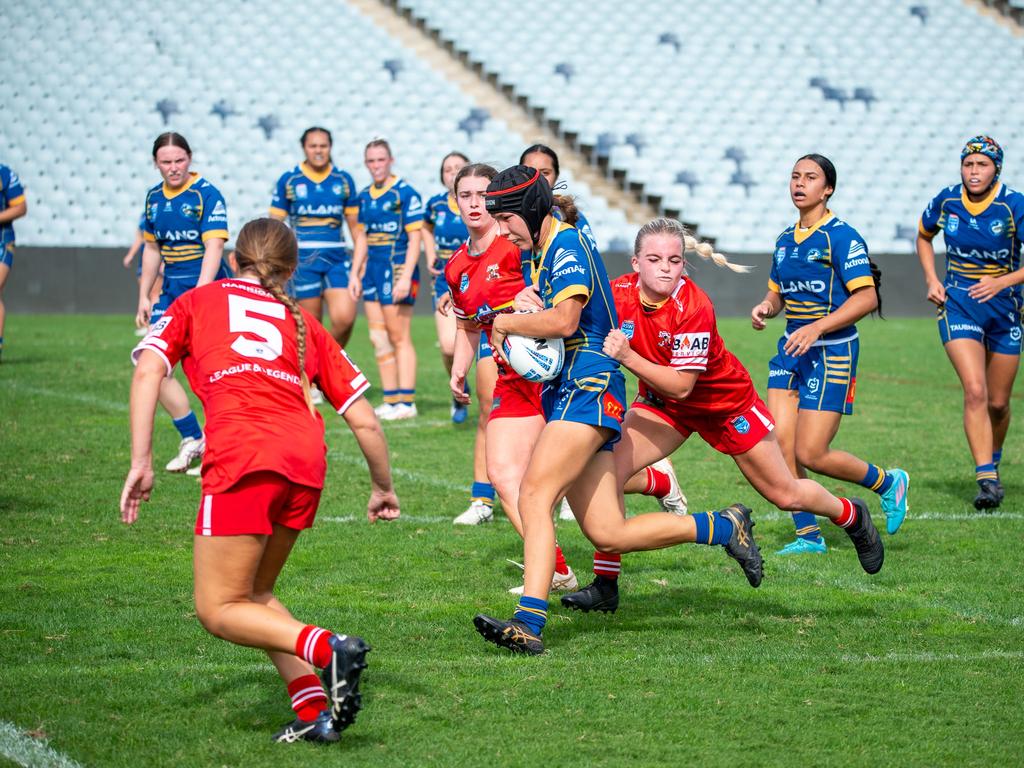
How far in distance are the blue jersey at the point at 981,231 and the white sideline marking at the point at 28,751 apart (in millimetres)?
6552

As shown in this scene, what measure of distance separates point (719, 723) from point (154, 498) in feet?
16.4

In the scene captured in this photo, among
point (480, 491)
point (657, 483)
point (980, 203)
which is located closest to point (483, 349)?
point (480, 491)

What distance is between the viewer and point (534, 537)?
520 cm

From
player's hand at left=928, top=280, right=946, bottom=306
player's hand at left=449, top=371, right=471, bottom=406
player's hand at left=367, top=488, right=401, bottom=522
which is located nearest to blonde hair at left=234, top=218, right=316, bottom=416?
player's hand at left=367, top=488, right=401, bottom=522

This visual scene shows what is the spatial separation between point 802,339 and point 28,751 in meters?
4.47

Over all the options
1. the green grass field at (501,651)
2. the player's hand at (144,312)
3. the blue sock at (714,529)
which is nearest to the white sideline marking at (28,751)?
the green grass field at (501,651)

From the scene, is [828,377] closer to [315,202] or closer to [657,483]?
[657,483]

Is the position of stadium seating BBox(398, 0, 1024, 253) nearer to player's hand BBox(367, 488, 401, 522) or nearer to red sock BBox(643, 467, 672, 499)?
red sock BBox(643, 467, 672, 499)

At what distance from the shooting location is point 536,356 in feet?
17.2

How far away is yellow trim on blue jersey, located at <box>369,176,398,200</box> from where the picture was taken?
42.6 ft

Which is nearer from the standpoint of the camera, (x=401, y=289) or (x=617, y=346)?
(x=617, y=346)

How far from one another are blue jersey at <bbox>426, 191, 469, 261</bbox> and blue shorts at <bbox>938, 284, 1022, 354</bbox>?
521cm

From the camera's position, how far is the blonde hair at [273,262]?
14.1 ft

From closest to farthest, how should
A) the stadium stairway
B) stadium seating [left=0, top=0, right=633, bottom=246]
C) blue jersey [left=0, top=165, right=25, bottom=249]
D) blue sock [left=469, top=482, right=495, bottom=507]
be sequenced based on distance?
blue sock [left=469, top=482, right=495, bottom=507] < blue jersey [left=0, top=165, right=25, bottom=249] < stadium seating [left=0, top=0, right=633, bottom=246] < the stadium stairway
